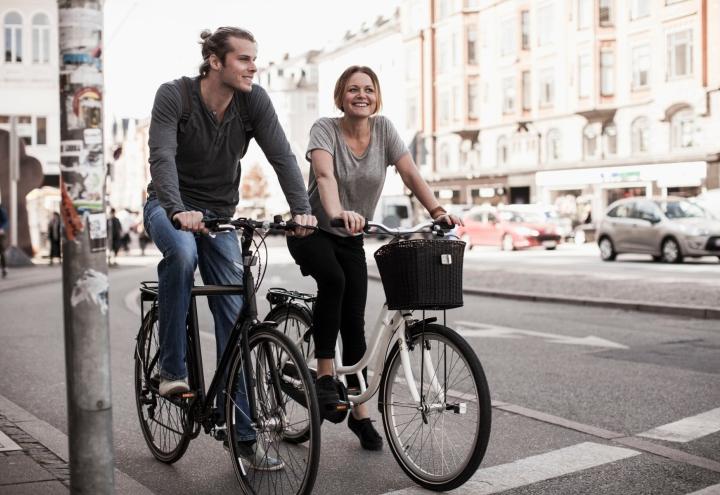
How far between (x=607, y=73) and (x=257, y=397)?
149 feet

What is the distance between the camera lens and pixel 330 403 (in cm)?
441

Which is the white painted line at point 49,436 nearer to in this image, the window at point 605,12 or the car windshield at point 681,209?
the car windshield at point 681,209

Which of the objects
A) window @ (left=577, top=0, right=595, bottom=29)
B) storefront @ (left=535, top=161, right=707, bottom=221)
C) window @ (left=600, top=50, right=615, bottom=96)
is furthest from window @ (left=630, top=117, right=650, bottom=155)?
window @ (left=577, top=0, right=595, bottom=29)

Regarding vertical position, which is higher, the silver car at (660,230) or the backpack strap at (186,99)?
the backpack strap at (186,99)

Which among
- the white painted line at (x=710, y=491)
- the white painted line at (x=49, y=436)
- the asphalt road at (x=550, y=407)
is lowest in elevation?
the asphalt road at (x=550, y=407)

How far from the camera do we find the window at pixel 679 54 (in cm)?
4219

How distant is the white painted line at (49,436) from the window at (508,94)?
1932 inches

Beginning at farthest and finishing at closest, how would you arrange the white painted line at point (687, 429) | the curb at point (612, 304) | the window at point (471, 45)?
the window at point (471, 45)
the curb at point (612, 304)
the white painted line at point (687, 429)

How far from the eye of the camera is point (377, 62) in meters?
71.4

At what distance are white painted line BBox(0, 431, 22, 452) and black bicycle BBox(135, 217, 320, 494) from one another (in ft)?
2.94

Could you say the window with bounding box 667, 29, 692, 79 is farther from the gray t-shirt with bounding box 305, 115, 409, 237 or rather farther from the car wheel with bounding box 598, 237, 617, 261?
the gray t-shirt with bounding box 305, 115, 409, 237

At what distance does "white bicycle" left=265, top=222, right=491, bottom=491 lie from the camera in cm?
411

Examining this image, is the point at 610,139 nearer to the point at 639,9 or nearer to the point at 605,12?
the point at 605,12

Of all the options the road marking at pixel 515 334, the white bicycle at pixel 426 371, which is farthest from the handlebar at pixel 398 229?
the road marking at pixel 515 334
